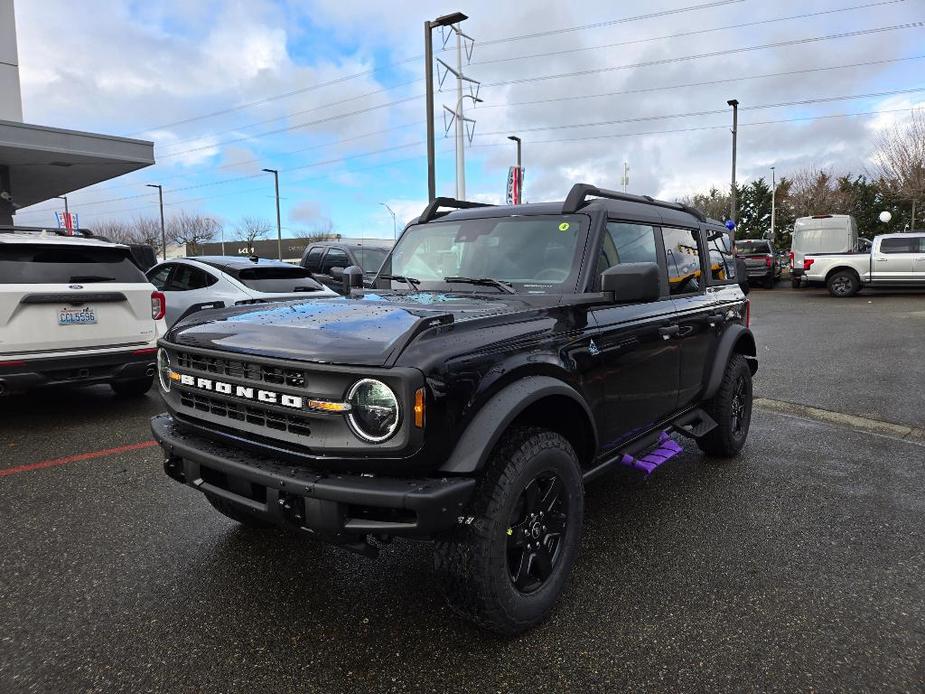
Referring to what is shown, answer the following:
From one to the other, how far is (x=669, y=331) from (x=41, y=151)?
13211 millimetres

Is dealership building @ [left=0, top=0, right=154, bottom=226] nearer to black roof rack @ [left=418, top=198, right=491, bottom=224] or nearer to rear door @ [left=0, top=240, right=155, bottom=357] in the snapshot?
rear door @ [left=0, top=240, right=155, bottom=357]

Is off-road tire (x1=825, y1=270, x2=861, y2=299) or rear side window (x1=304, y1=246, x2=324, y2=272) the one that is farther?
off-road tire (x1=825, y1=270, x2=861, y2=299)

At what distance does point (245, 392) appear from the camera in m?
2.45

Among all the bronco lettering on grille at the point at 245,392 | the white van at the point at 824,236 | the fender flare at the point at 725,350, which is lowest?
the fender flare at the point at 725,350

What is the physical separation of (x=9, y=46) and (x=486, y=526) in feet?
62.8

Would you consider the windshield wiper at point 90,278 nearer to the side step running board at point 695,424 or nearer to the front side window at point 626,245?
the front side window at point 626,245

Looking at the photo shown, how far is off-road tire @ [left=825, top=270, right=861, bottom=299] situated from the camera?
18375 millimetres

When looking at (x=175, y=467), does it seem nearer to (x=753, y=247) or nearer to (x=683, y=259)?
(x=683, y=259)

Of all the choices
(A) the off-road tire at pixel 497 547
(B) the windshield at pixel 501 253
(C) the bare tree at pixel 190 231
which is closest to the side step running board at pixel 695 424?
(B) the windshield at pixel 501 253

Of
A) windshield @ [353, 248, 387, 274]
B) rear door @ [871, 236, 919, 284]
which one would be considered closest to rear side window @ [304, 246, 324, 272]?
windshield @ [353, 248, 387, 274]

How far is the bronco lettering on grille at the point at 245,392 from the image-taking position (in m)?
2.29

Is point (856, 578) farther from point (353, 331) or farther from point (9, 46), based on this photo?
point (9, 46)

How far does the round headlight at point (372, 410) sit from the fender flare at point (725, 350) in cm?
293

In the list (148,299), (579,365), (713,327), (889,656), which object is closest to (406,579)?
(579,365)
